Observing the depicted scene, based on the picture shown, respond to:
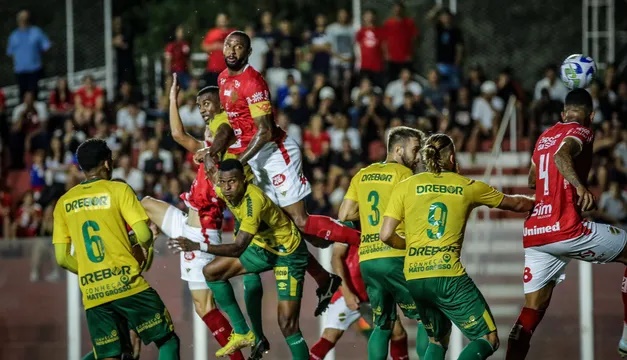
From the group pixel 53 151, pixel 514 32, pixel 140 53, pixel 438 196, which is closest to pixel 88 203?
pixel 438 196

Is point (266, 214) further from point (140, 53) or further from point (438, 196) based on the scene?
point (140, 53)

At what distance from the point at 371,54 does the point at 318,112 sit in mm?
2043

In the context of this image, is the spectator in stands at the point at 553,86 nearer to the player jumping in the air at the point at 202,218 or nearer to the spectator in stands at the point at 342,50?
the spectator in stands at the point at 342,50

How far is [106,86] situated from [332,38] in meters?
4.45

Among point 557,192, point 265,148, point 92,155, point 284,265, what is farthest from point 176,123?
point 557,192

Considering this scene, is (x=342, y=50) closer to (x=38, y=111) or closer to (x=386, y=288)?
(x=38, y=111)

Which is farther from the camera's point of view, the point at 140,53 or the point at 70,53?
the point at 140,53

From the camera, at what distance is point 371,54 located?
25.2 meters

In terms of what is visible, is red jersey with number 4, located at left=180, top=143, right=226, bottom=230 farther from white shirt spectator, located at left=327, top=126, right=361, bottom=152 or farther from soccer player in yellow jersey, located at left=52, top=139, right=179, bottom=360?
white shirt spectator, located at left=327, top=126, right=361, bottom=152

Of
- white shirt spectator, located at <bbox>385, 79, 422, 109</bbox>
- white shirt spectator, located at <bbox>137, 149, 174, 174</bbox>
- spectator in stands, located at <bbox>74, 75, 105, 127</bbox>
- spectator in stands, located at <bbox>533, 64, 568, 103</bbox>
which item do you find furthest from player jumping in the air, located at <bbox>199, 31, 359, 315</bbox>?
spectator in stands, located at <bbox>533, 64, 568, 103</bbox>

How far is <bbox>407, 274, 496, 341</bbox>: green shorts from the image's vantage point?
12430mm

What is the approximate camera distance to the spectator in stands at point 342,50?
82.2 feet

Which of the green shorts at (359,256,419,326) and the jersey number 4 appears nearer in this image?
the jersey number 4

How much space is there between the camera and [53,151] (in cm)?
2389
